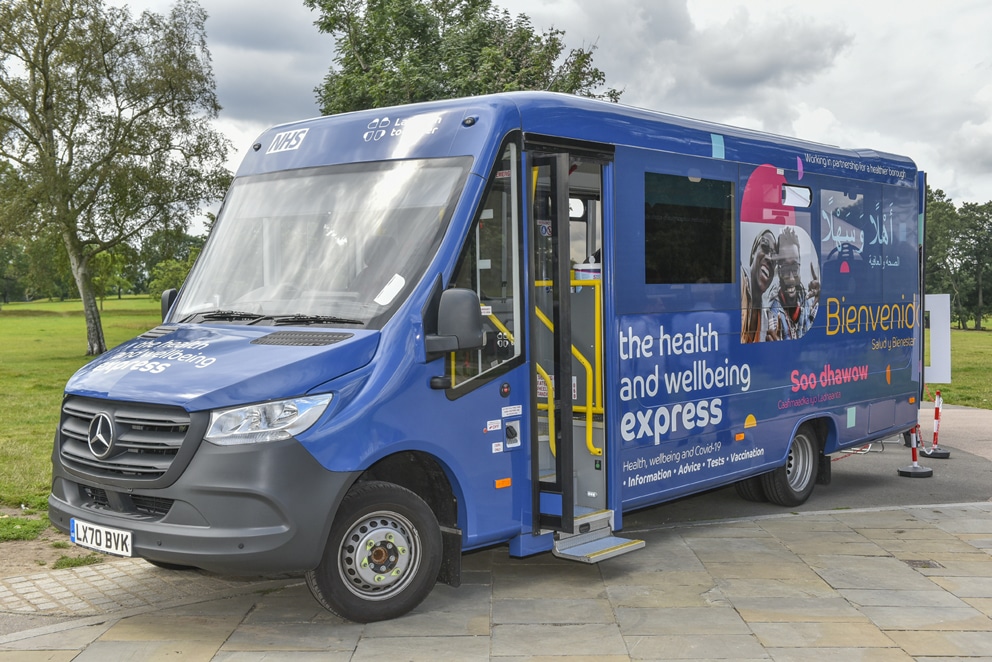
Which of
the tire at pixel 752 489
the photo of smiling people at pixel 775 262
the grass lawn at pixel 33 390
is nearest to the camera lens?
the photo of smiling people at pixel 775 262

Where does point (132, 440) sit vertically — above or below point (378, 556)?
above

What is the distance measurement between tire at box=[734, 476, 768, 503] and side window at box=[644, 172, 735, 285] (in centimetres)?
223

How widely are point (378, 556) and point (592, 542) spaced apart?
178 centimetres

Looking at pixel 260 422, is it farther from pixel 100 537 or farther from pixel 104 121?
pixel 104 121

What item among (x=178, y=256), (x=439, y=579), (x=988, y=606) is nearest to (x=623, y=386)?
(x=439, y=579)

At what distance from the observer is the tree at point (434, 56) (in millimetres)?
24891

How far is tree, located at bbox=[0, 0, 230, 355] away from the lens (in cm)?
3838

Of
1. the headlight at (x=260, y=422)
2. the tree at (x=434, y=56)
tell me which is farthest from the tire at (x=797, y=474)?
the tree at (x=434, y=56)

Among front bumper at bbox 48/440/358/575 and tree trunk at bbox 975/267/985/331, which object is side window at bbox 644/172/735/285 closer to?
front bumper at bbox 48/440/358/575

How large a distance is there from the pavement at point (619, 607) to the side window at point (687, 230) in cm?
212

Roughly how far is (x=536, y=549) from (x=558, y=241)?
2.01 meters

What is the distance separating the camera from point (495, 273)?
258 inches

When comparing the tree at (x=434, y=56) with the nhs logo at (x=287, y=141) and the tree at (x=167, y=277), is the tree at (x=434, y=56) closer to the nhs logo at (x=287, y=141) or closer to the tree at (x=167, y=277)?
the nhs logo at (x=287, y=141)

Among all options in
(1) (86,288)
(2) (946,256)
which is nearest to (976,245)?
(2) (946,256)
